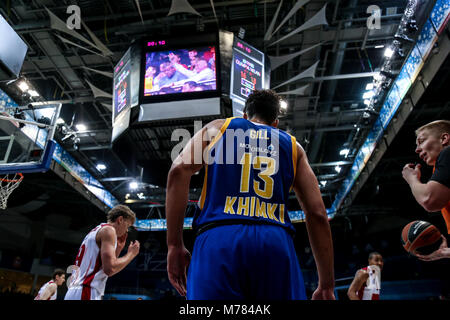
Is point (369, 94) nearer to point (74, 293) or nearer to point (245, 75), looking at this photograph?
point (245, 75)

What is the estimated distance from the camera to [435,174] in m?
2.23

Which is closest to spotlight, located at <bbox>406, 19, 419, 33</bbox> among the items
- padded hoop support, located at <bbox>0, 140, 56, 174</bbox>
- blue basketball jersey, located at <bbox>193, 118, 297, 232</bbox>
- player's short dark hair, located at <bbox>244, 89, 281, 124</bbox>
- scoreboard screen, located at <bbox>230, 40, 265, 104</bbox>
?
scoreboard screen, located at <bbox>230, 40, 265, 104</bbox>

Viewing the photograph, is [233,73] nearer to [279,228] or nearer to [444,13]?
[444,13]

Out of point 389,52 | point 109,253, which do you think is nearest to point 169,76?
point 109,253

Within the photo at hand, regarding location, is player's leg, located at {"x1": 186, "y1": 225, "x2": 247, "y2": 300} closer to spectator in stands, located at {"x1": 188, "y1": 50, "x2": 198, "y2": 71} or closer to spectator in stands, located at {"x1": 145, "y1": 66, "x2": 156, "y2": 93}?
spectator in stands, located at {"x1": 145, "y1": 66, "x2": 156, "y2": 93}

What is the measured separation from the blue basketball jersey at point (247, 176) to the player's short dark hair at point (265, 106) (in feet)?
0.43

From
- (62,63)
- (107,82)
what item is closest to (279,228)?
(62,63)

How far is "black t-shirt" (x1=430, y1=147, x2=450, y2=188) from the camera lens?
2.15 m

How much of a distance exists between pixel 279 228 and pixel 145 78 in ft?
16.1

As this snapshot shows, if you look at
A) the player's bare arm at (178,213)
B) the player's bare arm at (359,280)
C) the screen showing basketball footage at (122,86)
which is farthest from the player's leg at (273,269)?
the screen showing basketball footage at (122,86)

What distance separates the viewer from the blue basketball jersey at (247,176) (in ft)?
4.77

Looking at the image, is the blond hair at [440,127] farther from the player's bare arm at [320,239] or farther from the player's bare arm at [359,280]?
the player's bare arm at [359,280]

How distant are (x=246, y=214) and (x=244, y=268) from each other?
244 millimetres

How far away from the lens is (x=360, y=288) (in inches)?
197
